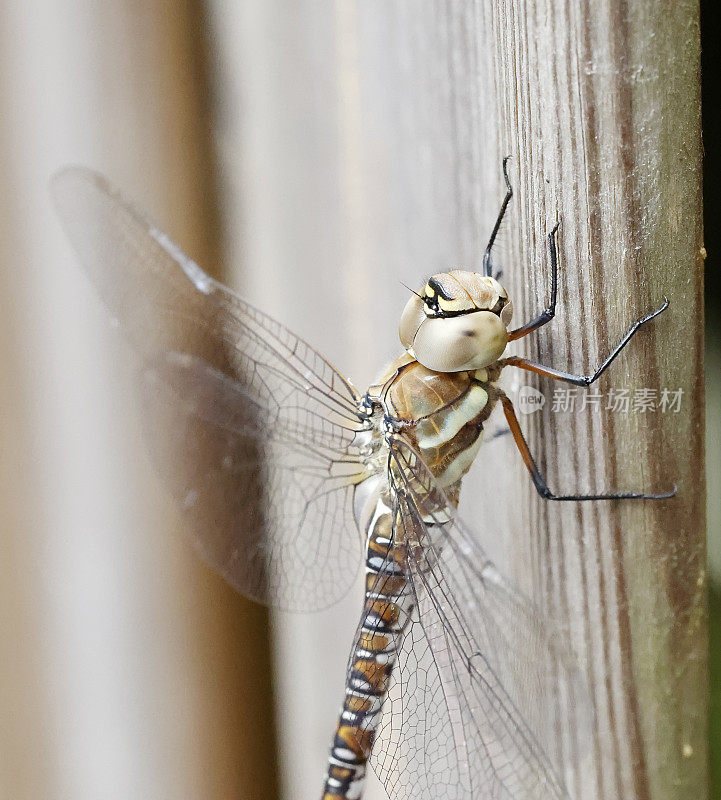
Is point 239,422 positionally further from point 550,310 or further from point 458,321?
point 550,310

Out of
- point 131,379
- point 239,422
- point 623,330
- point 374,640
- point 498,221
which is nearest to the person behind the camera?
point 623,330

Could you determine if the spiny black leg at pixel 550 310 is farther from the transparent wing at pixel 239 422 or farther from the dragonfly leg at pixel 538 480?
the transparent wing at pixel 239 422

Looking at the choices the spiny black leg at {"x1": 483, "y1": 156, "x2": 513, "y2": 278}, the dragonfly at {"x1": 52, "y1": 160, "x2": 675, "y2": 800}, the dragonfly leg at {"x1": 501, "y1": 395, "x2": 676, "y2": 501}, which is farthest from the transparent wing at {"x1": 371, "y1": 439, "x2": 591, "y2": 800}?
the spiny black leg at {"x1": 483, "y1": 156, "x2": 513, "y2": 278}

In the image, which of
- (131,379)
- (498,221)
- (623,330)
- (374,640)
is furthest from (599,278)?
(131,379)

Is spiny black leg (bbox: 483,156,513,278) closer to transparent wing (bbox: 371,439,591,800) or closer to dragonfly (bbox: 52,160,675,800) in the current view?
dragonfly (bbox: 52,160,675,800)

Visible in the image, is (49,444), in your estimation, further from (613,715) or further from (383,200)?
(613,715)

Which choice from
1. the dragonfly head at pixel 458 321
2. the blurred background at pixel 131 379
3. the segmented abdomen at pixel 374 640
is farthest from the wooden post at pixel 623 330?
the blurred background at pixel 131 379

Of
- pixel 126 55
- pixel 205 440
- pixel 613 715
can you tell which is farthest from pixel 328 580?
pixel 126 55
